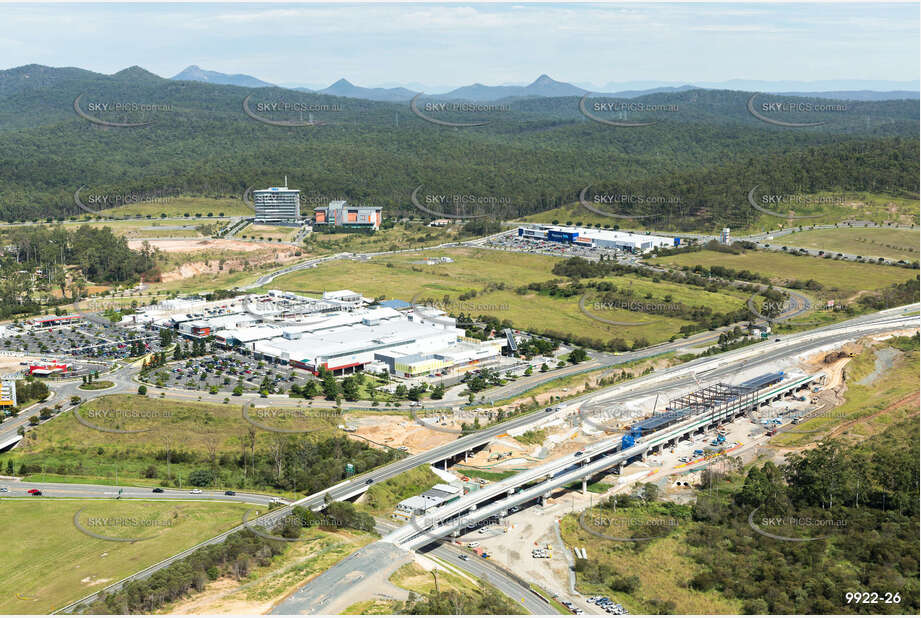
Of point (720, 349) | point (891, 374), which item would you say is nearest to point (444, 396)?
point (720, 349)

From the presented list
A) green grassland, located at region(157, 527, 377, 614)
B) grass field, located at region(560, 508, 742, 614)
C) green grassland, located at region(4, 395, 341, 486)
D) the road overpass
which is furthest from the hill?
green grassland, located at region(157, 527, 377, 614)

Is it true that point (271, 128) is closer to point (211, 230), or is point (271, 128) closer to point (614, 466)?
point (211, 230)

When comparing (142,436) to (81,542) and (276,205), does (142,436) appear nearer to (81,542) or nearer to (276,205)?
(81,542)

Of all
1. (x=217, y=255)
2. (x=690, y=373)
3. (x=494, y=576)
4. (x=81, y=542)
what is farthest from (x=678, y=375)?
(x=217, y=255)

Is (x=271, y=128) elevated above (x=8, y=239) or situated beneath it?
elevated above

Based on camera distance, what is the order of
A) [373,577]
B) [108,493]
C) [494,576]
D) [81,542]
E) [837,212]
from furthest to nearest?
1. [837,212]
2. [108,493]
3. [81,542]
4. [494,576]
5. [373,577]

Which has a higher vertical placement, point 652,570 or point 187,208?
point 187,208
